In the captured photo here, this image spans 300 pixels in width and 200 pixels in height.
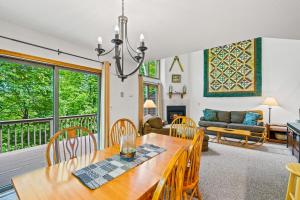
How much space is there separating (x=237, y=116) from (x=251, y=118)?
506 millimetres

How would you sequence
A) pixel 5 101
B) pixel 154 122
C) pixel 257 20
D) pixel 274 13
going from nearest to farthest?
1. pixel 274 13
2. pixel 257 20
3. pixel 5 101
4. pixel 154 122

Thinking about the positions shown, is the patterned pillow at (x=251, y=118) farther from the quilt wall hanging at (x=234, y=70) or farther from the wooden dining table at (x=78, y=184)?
the wooden dining table at (x=78, y=184)

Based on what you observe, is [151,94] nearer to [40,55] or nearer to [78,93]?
[78,93]

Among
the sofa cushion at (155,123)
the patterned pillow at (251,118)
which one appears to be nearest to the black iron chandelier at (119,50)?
the sofa cushion at (155,123)

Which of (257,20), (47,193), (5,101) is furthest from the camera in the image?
Answer: (5,101)

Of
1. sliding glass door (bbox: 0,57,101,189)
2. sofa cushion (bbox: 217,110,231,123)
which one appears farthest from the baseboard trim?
sofa cushion (bbox: 217,110,231,123)

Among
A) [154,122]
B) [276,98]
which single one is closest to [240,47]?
[276,98]

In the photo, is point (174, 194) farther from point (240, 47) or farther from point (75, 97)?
point (240, 47)

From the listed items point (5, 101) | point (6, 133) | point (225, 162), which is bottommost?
point (225, 162)

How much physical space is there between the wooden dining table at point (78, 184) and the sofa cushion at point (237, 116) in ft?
15.9

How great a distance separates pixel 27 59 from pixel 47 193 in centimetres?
217

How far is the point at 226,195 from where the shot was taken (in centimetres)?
198

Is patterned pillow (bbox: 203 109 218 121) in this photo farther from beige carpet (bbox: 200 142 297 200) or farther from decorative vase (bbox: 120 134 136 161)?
decorative vase (bbox: 120 134 136 161)

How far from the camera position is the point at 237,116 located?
530cm
